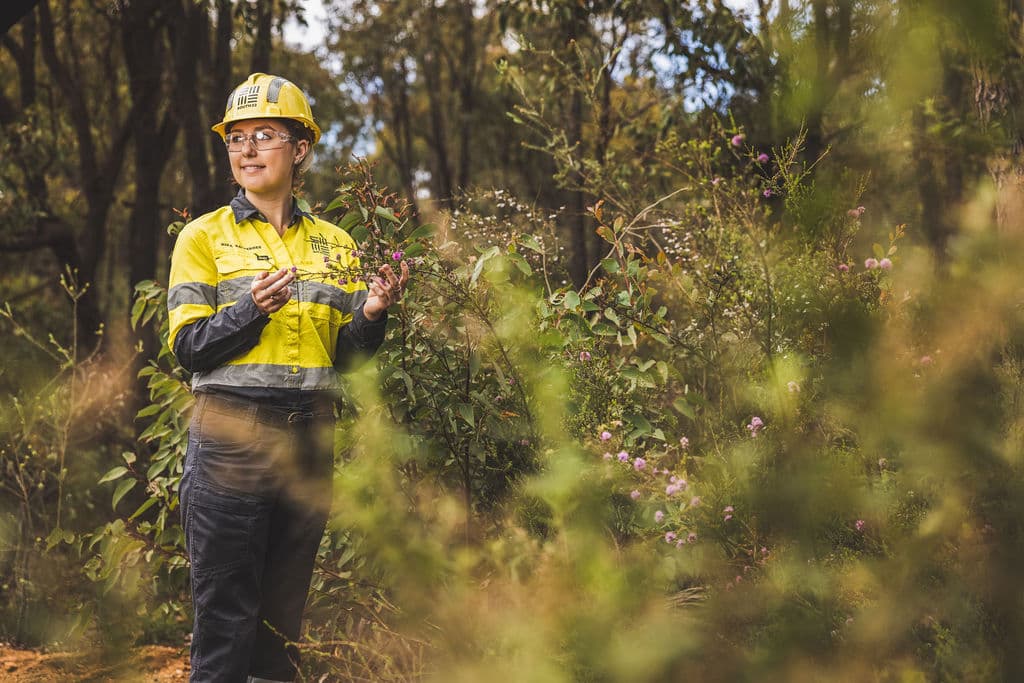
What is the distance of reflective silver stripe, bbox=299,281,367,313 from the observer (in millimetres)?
2779

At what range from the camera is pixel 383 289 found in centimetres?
268

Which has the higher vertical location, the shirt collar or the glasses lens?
the glasses lens

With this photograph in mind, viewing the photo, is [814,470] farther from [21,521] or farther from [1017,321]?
[21,521]

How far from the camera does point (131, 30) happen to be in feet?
34.6

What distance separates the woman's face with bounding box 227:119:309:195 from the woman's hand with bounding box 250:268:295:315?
41 centimetres

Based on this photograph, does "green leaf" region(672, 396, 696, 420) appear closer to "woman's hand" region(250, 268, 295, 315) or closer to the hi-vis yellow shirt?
the hi-vis yellow shirt

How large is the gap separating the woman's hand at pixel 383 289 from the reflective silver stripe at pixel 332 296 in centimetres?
13

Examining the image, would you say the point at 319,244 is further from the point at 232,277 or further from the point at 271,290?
the point at 271,290

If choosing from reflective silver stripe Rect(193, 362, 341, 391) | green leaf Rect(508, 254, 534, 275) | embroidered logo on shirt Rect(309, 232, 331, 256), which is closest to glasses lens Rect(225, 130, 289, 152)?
embroidered logo on shirt Rect(309, 232, 331, 256)

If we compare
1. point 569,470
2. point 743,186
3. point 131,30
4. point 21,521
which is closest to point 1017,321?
point 569,470

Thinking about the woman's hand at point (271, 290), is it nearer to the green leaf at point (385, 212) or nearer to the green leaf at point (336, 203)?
the green leaf at point (385, 212)

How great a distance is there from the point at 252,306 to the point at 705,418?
122cm

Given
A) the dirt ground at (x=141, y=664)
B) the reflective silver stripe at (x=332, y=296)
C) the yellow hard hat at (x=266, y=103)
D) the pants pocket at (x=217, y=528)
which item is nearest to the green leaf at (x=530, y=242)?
the reflective silver stripe at (x=332, y=296)

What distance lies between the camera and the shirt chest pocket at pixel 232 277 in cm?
270
